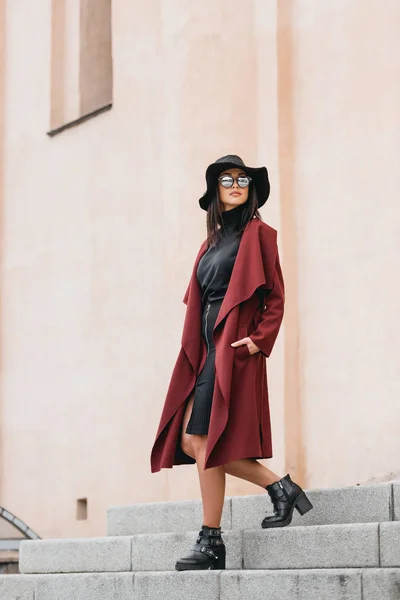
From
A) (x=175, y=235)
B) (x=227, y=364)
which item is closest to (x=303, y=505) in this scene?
(x=227, y=364)

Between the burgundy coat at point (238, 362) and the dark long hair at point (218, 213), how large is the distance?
61mm

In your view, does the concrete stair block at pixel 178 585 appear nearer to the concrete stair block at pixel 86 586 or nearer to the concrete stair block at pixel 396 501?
the concrete stair block at pixel 86 586

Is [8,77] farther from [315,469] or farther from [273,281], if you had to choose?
[273,281]

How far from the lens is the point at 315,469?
1034 centimetres

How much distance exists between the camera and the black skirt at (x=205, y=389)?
701cm

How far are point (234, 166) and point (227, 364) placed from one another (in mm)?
1116

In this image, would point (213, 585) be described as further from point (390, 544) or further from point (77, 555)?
point (77, 555)

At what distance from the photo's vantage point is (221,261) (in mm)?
7273

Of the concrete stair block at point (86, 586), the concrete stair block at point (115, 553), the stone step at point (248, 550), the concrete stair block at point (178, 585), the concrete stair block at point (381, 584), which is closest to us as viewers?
the concrete stair block at point (381, 584)

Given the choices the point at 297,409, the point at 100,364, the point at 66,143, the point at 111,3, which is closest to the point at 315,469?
the point at 297,409

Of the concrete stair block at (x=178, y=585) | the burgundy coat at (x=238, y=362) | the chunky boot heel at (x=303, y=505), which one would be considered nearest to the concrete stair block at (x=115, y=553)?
the concrete stair block at (x=178, y=585)

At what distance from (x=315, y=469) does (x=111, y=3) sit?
5781 mm

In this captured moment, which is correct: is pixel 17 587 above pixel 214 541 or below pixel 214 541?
below

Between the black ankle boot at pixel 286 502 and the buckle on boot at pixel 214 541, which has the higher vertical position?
the black ankle boot at pixel 286 502
